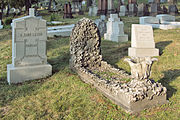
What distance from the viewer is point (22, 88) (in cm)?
523

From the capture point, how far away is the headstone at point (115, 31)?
35.8 ft

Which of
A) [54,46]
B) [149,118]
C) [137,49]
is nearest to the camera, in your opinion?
[149,118]

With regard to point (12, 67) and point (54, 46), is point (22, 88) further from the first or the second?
point (54, 46)

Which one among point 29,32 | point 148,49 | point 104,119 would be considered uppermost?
point 29,32

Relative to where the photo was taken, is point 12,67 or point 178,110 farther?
point 12,67

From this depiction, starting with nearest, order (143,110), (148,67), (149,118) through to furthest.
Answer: (149,118), (143,110), (148,67)

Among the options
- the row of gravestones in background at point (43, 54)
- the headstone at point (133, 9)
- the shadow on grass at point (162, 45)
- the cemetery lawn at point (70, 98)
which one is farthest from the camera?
the headstone at point (133, 9)

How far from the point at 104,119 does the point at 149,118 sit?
783 millimetres

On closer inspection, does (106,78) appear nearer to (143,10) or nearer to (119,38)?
(119,38)

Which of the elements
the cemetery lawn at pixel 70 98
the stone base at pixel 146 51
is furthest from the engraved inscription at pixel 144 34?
the cemetery lawn at pixel 70 98

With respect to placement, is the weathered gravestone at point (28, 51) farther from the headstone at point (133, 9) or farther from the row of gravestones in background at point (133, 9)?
the headstone at point (133, 9)

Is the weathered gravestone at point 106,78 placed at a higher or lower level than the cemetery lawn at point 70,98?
higher

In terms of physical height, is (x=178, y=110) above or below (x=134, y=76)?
below

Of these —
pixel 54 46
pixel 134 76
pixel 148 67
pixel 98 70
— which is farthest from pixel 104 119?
pixel 54 46
